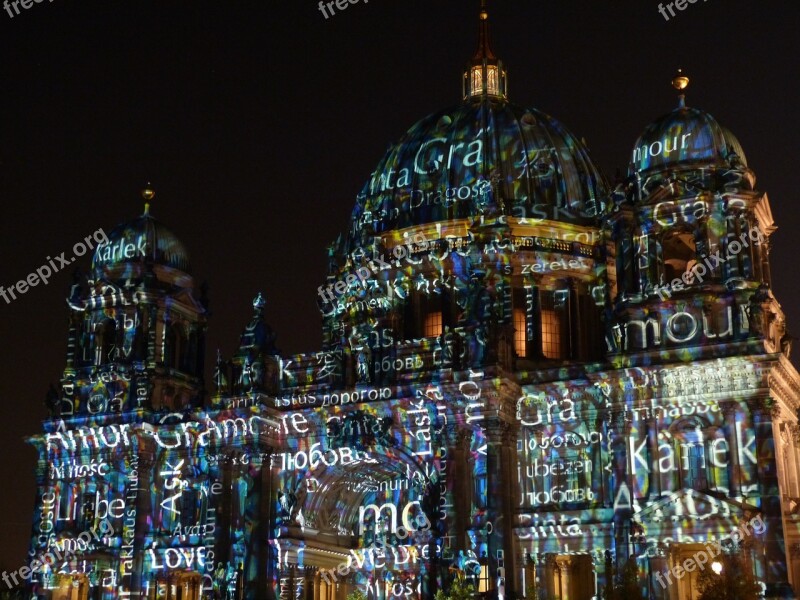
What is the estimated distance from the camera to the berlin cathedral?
5003 centimetres

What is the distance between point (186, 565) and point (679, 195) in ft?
95.8

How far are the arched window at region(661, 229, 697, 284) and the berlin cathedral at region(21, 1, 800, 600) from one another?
4.9 inches

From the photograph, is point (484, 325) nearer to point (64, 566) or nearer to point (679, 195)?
point (679, 195)

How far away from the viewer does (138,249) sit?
66812mm

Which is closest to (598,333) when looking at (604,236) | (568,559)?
(604,236)

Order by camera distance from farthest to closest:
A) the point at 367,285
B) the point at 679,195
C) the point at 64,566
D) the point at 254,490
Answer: the point at 367,285
the point at 64,566
the point at 254,490
the point at 679,195

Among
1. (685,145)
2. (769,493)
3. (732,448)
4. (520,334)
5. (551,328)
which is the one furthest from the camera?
(551,328)

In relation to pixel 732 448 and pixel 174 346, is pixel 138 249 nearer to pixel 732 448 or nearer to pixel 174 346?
pixel 174 346

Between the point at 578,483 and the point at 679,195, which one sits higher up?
the point at 679,195

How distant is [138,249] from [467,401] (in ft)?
73.7

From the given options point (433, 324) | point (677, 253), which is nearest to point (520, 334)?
point (433, 324)

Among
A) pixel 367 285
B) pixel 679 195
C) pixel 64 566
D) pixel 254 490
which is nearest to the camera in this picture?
pixel 679 195

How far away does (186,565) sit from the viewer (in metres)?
60.1

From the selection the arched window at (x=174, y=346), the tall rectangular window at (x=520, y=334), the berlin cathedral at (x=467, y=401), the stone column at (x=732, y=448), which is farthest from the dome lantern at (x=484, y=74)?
the stone column at (x=732, y=448)
